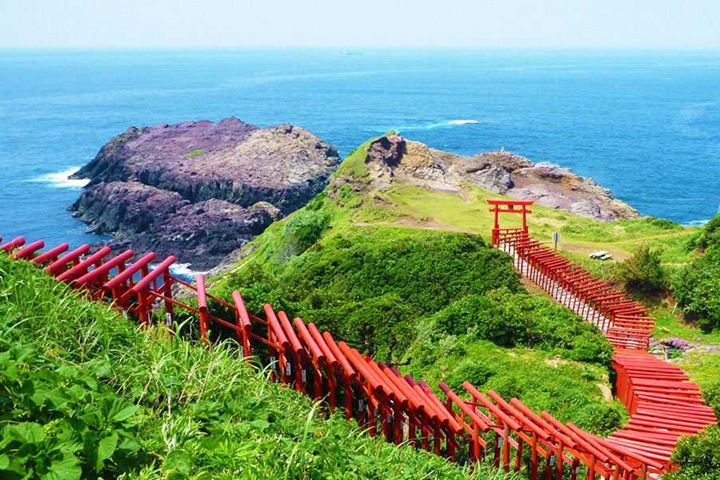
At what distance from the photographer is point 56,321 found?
714 cm

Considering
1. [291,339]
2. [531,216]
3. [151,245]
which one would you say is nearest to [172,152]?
[151,245]

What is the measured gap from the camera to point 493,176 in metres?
62.7

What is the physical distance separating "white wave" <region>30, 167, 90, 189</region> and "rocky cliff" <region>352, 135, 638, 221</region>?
4652 cm

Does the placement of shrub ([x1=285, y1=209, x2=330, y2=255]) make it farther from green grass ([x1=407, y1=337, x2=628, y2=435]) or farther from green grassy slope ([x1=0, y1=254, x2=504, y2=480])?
green grassy slope ([x1=0, y1=254, x2=504, y2=480])

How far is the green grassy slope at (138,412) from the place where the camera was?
4859 millimetres

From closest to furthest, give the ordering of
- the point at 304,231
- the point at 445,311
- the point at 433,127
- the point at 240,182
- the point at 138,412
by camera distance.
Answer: the point at 138,412
the point at 445,311
the point at 304,231
the point at 240,182
the point at 433,127

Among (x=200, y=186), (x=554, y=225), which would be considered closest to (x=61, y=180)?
(x=200, y=186)

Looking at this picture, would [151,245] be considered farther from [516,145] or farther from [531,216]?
[516,145]

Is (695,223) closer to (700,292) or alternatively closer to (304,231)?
(304,231)

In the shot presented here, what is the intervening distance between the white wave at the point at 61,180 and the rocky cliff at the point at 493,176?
46517 mm

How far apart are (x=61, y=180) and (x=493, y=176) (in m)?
55.2

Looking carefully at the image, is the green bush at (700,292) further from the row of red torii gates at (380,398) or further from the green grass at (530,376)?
the row of red torii gates at (380,398)

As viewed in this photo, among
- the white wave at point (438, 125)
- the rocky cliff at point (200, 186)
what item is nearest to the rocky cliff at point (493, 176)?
the rocky cliff at point (200, 186)

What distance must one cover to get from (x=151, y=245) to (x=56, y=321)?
5542 cm
